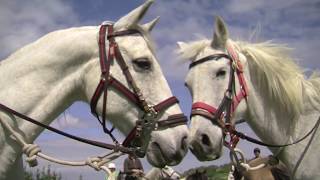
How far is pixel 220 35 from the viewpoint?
6.27 m

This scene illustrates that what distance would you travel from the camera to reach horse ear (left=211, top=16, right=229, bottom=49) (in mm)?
6215

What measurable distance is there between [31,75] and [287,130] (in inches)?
135

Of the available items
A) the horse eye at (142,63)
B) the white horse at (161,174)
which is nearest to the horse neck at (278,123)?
the horse eye at (142,63)

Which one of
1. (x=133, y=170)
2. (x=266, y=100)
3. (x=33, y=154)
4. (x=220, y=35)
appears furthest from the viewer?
(x=133, y=170)

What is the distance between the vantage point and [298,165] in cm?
550

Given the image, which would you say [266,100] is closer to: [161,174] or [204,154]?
[204,154]

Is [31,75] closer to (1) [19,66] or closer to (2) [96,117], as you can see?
(1) [19,66]

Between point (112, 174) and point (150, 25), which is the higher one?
point (150, 25)

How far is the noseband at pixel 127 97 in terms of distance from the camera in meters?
3.89

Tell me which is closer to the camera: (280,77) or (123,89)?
(123,89)

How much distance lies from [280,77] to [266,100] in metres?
0.36

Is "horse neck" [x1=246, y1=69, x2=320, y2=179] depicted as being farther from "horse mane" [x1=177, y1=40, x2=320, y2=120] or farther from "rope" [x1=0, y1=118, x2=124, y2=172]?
"rope" [x1=0, y1=118, x2=124, y2=172]

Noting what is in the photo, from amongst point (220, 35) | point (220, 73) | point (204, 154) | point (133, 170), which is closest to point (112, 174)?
point (204, 154)

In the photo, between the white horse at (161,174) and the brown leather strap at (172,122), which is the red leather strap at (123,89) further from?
the white horse at (161,174)
